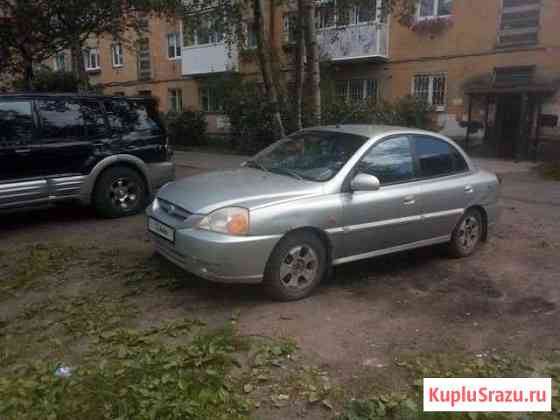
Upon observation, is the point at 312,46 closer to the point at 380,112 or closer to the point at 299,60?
the point at 299,60

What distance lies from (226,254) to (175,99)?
80.8 ft

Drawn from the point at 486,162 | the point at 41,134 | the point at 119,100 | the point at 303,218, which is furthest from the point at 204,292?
the point at 486,162

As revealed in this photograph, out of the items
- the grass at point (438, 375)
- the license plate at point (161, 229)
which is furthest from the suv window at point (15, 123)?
the grass at point (438, 375)

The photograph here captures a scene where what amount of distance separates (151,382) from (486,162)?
1457 centimetres

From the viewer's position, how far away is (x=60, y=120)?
659 centimetres

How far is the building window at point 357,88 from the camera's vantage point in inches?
774

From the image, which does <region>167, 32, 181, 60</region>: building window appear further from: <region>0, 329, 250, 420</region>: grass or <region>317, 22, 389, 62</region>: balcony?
<region>0, 329, 250, 420</region>: grass

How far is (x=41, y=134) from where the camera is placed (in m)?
6.41

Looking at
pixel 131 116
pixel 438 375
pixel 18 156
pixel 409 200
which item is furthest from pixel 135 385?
pixel 131 116

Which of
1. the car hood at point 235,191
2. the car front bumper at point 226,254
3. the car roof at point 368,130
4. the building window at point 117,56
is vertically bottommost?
the car front bumper at point 226,254

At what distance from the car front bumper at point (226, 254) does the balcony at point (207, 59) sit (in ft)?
63.2

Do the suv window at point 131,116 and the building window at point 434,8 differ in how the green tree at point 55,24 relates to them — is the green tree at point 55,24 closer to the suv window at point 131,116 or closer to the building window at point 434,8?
the suv window at point 131,116

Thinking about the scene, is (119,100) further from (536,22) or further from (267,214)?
(536,22)

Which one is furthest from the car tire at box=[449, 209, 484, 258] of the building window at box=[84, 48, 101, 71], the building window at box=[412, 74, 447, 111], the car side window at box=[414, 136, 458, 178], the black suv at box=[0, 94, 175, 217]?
the building window at box=[84, 48, 101, 71]
